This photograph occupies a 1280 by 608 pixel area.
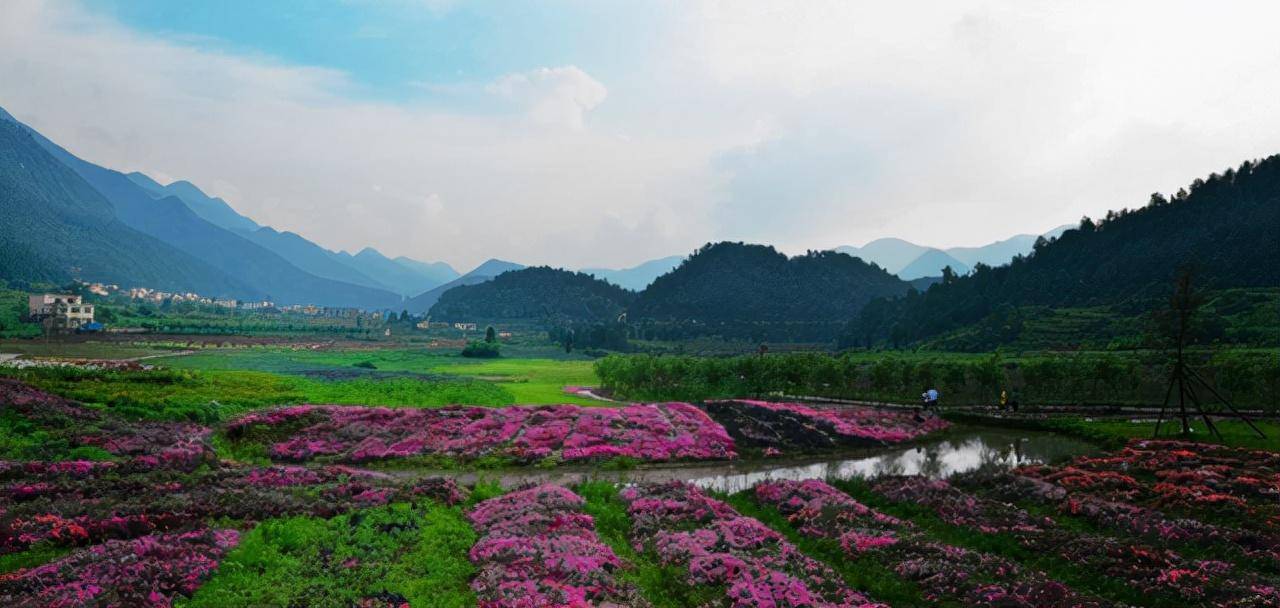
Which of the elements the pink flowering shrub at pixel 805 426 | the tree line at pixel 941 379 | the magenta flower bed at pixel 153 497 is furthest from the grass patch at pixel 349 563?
the tree line at pixel 941 379

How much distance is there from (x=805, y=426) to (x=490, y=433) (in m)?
19.2

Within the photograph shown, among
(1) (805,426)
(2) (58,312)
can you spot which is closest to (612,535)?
(1) (805,426)

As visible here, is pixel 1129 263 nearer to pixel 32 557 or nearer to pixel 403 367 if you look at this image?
pixel 403 367

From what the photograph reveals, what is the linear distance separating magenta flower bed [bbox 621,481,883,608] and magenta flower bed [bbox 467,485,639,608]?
6.65ft

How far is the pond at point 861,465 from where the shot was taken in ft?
105

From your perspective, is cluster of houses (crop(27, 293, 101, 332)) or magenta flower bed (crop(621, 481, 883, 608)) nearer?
magenta flower bed (crop(621, 481, 883, 608))

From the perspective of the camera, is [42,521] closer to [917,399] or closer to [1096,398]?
[917,399]

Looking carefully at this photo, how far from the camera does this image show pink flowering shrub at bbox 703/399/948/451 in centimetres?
4028

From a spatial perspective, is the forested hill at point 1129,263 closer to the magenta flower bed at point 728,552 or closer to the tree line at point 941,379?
the tree line at point 941,379

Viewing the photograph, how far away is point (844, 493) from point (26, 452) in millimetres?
31637

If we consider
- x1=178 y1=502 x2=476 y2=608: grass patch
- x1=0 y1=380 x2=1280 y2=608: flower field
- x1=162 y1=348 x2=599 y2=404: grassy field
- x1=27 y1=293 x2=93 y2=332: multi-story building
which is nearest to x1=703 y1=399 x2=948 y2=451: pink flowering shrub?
x1=0 y1=380 x2=1280 y2=608: flower field

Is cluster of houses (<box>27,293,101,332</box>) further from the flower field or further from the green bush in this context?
the flower field

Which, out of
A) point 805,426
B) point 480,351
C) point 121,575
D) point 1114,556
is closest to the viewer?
point 121,575

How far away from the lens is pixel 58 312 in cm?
12581
